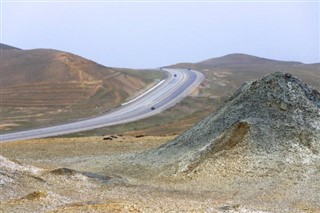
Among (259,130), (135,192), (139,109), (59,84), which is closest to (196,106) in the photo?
(139,109)

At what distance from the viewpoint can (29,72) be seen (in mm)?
97875

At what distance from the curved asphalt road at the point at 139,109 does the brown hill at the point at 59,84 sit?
12.5 ft

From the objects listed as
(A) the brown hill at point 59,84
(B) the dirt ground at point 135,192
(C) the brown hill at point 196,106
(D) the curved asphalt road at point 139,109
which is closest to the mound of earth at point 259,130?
(B) the dirt ground at point 135,192

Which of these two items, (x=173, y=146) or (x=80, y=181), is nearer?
(x=80, y=181)

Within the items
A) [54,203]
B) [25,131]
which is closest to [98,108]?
[25,131]

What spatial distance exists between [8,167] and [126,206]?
28.6ft

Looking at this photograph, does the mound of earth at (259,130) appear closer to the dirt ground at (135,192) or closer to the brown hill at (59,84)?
the dirt ground at (135,192)

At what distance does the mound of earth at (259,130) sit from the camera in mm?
26266

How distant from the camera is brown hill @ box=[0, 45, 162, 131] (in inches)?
3115

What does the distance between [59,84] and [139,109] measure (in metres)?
21.1

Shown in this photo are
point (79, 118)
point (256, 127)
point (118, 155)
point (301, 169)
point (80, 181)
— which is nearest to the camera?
point (80, 181)

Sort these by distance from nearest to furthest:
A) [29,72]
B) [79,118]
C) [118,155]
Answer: [118,155] < [79,118] < [29,72]

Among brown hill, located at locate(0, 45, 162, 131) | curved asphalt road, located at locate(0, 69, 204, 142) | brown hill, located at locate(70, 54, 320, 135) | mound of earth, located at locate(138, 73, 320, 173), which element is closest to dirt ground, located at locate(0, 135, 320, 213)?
mound of earth, located at locate(138, 73, 320, 173)

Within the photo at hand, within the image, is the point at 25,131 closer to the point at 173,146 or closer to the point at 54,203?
the point at 173,146
